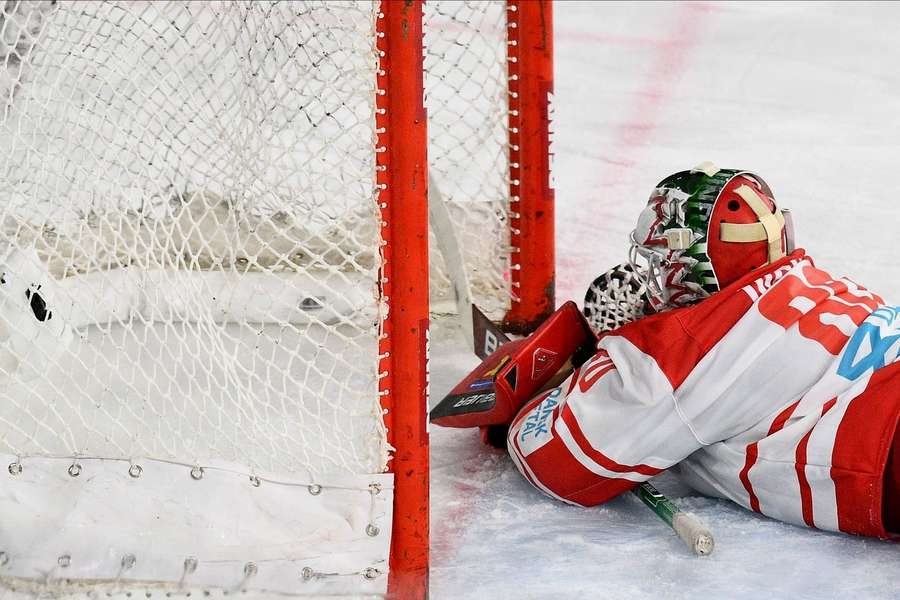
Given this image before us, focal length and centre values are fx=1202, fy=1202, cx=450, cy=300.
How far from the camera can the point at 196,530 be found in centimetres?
181

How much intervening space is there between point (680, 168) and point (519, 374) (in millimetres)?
1897

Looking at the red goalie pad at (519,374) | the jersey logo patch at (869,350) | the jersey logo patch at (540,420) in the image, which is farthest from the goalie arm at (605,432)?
the jersey logo patch at (869,350)

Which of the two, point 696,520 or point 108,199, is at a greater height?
point 108,199

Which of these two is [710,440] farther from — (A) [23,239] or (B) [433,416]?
(A) [23,239]

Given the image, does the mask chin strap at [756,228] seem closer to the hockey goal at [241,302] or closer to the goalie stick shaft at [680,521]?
the goalie stick shaft at [680,521]

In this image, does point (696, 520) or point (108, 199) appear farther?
point (108, 199)

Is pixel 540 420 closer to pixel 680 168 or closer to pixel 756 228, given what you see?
pixel 756 228

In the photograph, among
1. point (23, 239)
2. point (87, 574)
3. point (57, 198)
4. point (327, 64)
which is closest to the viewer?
point (87, 574)

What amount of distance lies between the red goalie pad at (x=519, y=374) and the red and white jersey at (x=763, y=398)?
0.24 meters

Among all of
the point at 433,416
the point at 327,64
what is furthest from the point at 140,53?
the point at 433,416

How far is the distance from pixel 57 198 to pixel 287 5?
0.58m

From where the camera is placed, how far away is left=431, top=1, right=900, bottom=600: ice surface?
182cm

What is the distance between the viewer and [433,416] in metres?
2.24

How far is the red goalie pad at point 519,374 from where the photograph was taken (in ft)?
7.15
